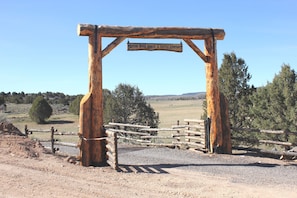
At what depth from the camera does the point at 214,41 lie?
493 inches

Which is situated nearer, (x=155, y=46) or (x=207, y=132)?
(x=155, y=46)

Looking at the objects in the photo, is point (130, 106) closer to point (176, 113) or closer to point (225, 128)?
point (225, 128)

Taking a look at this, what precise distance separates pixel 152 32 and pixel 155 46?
1.59 ft

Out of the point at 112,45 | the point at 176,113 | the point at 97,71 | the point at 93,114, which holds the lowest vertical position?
the point at 176,113

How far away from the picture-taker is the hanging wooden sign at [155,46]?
38.6 feet

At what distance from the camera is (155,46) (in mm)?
12000

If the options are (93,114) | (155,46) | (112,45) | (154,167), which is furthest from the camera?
(155,46)

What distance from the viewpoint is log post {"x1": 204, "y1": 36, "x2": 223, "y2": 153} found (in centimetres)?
1252

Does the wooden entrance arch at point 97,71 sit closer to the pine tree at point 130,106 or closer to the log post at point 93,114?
the log post at point 93,114

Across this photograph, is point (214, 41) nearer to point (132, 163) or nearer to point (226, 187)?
point (132, 163)

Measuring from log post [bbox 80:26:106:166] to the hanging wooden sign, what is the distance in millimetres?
1205

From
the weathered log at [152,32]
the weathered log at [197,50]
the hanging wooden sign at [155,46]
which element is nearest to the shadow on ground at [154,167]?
the hanging wooden sign at [155,46]

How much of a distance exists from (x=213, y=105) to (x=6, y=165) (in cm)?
705

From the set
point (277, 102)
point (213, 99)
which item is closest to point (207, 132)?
point (213, 99)
